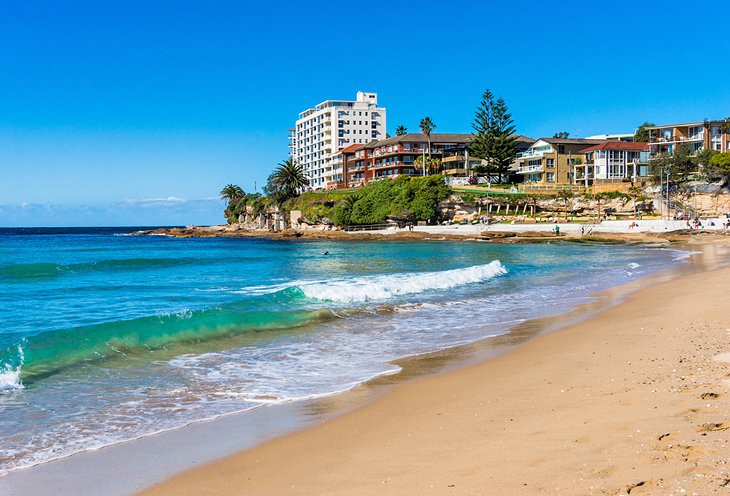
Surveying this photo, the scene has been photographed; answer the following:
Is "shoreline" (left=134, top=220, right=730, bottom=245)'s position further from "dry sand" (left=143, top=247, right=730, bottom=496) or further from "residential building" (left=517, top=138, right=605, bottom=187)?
"dry sand" (left=143, top=247, right=730, bottom=496)

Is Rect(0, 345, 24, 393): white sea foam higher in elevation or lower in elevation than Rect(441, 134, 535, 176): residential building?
lower

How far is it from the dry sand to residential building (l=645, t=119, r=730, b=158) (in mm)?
82134

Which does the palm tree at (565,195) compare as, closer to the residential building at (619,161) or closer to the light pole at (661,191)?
the residential building at (619,161)

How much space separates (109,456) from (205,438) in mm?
989

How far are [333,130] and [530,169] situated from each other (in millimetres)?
55938

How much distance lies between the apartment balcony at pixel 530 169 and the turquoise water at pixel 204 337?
219 feet

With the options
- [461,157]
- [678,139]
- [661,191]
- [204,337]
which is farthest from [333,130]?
[204,337]

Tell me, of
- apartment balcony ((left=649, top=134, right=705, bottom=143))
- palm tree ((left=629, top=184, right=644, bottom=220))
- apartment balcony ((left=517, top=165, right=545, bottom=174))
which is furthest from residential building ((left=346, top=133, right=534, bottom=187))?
palm tree ((left=629, top=184, right=644, bottom=220))

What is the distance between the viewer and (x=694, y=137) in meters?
81.2

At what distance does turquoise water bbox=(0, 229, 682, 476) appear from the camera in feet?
24.9

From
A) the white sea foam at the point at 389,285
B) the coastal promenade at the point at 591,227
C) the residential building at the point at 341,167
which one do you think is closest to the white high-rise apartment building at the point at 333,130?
the residential building at the point at 341,167

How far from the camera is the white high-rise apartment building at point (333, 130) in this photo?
133875 millimetres

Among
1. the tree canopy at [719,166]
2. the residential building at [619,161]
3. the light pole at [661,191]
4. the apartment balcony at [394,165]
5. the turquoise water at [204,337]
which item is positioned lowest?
the turquoise water at [204,337]

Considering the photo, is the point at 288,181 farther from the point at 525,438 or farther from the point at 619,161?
the point at 525,438
